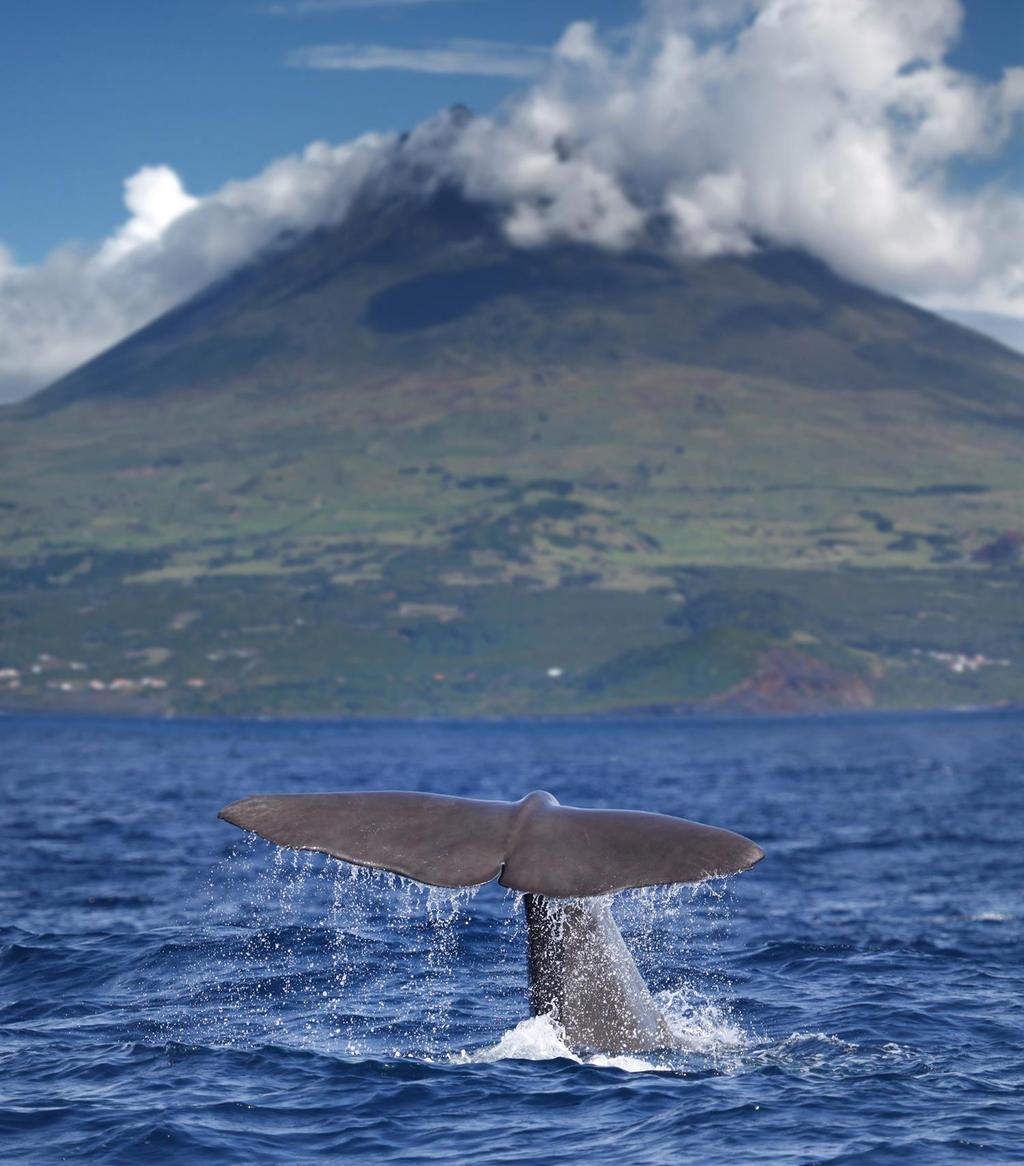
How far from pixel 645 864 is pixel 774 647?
18006cm

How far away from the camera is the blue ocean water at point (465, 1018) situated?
10.1m

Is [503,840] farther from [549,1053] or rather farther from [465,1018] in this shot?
[465,1018]

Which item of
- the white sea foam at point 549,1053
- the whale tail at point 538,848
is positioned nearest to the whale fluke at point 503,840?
the whale tail at point 538,848

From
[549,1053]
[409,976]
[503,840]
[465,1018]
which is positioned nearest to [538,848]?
[503,840]

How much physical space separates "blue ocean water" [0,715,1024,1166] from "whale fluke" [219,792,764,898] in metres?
0.96

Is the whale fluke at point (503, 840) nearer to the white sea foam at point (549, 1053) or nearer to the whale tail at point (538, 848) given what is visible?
the whale tail at point (538, 848)

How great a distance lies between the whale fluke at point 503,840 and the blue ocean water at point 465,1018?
956 millimetres

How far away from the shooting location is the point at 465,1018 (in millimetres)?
13047

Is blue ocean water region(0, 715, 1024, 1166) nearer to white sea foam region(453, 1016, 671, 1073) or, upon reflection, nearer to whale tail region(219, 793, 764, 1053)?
white sea foam region(453, 1016, 671, 1073)

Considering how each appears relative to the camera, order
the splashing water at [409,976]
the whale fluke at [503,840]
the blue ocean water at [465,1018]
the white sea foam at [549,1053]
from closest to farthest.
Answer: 1. the whale fluke at [503,840]
2. the blue ocean water at [465,1018]
3. the white sea foam at [549,1053]
4. the splashing water at [409,976]

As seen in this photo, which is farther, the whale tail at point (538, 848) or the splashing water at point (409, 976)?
the splashing water at point (409, 976)

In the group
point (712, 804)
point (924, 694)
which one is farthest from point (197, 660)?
point (712, 804)

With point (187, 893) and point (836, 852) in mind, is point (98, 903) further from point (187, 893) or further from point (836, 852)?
point (836, 852)

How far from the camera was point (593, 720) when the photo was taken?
171m
